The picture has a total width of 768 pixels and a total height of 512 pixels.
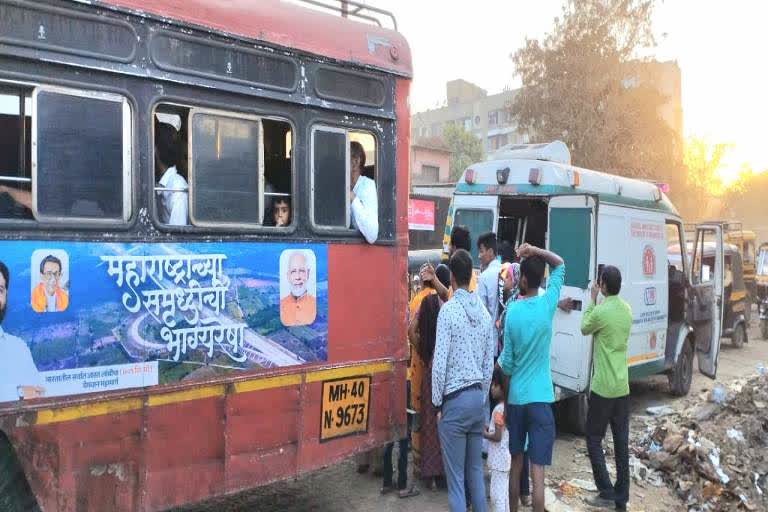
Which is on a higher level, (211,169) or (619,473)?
(211,169)

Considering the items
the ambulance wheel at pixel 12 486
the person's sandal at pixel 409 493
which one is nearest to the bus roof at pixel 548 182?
the person's sandal at pixel 409 493

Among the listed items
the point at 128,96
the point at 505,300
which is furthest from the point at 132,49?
the point at 505,300

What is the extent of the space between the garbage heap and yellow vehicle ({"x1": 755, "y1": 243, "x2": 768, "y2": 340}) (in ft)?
32.5

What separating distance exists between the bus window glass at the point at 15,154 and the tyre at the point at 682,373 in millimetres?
8991

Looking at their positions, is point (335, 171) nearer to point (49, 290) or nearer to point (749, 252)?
point (49, 290)

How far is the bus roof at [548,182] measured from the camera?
7.09m

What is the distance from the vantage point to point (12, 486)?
10.4ft

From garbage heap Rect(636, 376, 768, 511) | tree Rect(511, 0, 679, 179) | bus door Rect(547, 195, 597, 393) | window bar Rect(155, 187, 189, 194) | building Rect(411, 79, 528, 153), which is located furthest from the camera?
building Rect(411, 79, 528, 153)

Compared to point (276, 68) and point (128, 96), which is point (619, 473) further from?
point (128, 96)

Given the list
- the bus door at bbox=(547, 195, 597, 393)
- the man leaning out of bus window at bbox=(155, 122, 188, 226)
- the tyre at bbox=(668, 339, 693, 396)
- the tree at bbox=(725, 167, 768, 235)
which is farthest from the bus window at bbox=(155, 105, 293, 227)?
the tree at bbox=(725, 167, 768, 235)

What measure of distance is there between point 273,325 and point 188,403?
699 millimetres

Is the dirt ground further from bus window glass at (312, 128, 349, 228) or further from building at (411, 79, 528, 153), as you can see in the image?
building at (411, 79, 528, 153)

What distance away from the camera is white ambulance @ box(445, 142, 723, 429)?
680 centimetres

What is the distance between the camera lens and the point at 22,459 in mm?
3064
